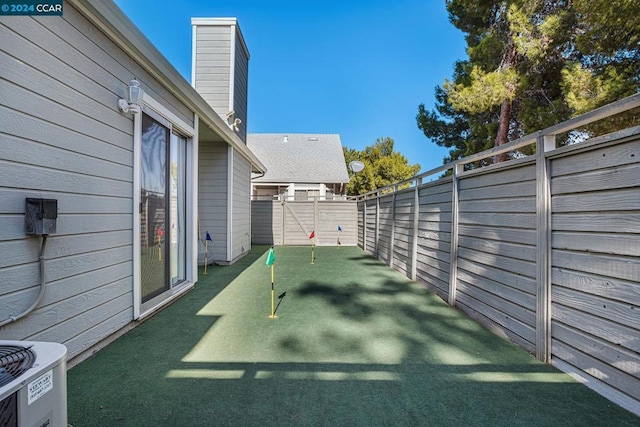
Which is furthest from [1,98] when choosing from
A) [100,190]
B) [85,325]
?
[85,325]

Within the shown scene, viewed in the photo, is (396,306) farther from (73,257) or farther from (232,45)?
(232,45)

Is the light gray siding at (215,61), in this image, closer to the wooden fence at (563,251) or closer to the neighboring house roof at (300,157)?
the wooden fence at (563,251)

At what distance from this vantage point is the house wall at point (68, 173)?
5.74 ft

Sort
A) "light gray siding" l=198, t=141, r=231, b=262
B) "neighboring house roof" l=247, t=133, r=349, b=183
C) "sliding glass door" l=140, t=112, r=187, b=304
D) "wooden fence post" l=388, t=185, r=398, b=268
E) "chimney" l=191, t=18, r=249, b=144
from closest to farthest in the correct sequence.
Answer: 1. "sliding glass door" l=140, t=112, r=187, b=304
2. "wooden fence post" l=388, t=185, r=398, b=268
3. "light gray siding" l=198, t=141, r=231, b=262
4. "chimney" l=191, t=18, r=249, b=144
5. "neighboring house roof" l=247, t=133, r=349, b=183

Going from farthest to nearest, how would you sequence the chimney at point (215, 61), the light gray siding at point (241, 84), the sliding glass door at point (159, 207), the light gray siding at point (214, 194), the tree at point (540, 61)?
the light gray siding at point (241, 84) → the chimney at point (215, 61) → the light gray siding at point (214, 194) → the tree at point (540, 61) → the sliding glass door at point (159, 207)

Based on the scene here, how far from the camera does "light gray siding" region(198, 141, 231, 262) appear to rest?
20.2 ft

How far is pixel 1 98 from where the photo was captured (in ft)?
5.46

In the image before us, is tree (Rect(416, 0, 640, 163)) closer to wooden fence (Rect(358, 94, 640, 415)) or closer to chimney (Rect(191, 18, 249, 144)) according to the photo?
wooden fence (Rect(358, 94, 640, 415))

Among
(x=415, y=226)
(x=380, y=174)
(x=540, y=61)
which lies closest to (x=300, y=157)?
(x=380, y=174)

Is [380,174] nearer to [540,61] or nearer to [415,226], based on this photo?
[540,61]

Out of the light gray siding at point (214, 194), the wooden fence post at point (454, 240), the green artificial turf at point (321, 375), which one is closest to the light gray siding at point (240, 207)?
the light gray siding at point (214, 194)

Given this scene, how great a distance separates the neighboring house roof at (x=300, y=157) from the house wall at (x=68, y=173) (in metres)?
11.5

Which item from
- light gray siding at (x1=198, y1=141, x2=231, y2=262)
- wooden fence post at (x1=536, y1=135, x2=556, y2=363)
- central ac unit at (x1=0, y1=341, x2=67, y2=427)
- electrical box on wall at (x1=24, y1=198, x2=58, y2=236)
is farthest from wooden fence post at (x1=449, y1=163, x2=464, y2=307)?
light gray siding at (x1=198, y1=141, x2=231, y2=262)

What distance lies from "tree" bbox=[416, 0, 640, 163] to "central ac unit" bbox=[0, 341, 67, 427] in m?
7.52
